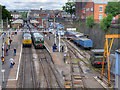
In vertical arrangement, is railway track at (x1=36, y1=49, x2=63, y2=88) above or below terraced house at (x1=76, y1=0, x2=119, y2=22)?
below

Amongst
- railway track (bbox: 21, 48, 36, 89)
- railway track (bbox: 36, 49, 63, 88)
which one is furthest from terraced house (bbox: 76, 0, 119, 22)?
railway track (bbox: 21, 48, 36, 89)

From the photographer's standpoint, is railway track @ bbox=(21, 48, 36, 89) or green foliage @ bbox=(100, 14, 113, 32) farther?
green foliage @ bbox=(100, 14, 113, 32)

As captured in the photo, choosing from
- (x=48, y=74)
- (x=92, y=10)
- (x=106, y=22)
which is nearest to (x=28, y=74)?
(x=48, y=74)

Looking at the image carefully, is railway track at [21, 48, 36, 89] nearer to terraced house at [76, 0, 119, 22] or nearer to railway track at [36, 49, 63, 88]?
railway track at [36, 49, 63, 88]

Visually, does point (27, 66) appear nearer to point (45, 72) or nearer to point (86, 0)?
point (45, 72)

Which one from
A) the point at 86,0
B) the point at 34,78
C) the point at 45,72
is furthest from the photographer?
the point at 86,0

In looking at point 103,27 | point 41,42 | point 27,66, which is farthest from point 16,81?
point 103,27

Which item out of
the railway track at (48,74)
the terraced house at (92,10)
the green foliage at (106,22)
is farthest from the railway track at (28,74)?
the terraced house at (92,10)

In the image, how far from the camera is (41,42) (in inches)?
1249

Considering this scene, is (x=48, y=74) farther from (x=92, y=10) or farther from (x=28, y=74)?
(x=92, y=10)

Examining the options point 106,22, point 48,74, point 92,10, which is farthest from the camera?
point 92,10

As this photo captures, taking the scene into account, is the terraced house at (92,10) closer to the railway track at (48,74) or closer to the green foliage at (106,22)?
the green foliage at (106,22)

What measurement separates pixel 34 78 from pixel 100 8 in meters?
31.6

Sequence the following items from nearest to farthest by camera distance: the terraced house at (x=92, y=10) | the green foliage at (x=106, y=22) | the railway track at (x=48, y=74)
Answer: the railway track at (x=48, y=74)
the green foliage at (x=106, y=22)
the terraced house at (x=92, y=10)
